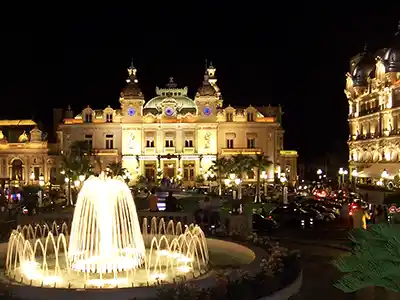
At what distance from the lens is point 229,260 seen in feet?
64.4

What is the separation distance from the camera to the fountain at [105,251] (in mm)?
17078

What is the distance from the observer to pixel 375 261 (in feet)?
24.6

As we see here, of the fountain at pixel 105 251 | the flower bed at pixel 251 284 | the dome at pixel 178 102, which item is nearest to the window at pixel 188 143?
the dome at pixel 178 102

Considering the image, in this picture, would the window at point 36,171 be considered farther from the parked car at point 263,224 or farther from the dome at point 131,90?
the parked car at point 263,224

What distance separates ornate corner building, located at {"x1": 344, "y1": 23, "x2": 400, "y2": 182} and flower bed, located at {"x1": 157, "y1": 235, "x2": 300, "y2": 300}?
4252 centimetres

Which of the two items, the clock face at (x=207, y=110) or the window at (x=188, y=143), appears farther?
the window at (x=188, y=143)

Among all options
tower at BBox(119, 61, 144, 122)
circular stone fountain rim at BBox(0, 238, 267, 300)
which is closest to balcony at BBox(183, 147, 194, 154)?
tower at BBox(119, 61, 144, 122)

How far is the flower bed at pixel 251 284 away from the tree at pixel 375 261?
217 inches

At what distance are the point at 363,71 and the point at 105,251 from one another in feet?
201

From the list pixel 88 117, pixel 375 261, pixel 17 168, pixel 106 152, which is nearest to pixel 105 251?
pixel 375 261

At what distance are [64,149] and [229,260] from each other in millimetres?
65037

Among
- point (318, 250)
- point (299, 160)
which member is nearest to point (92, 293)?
point (318, 250)

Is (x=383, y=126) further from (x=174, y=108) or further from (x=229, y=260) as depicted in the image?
(x=229, y=260)

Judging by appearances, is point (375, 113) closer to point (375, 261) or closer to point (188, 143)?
point (188, 143)
